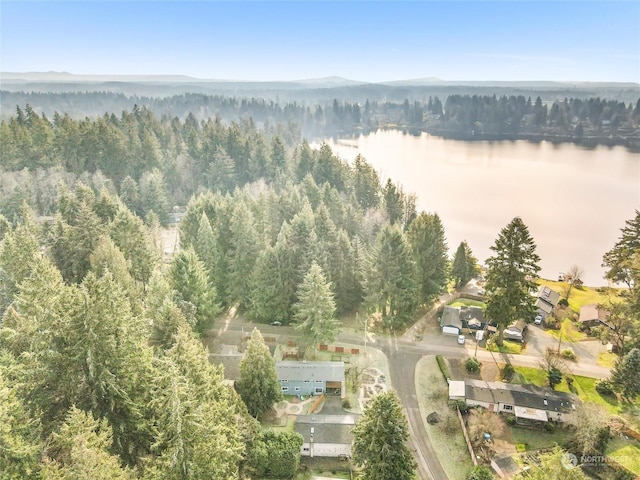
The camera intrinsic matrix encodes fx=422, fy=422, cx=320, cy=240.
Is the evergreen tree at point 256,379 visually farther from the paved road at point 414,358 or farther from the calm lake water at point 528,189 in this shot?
the calm lake water at point 528,189

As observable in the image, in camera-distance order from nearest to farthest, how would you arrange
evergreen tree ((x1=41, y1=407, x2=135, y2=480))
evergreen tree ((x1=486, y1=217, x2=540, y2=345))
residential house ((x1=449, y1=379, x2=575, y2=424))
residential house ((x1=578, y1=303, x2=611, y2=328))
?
evergreen tree ((x1=41, y1=407, x2=135, y2=480)) → residential house ((x1=449, y1=379, x2=575, y2=424)) → evergreen tree ((x1=486, y1=217, x2=540, y2=345)) → residential house ((x1=578, y1=303, x2=611, y2=328))

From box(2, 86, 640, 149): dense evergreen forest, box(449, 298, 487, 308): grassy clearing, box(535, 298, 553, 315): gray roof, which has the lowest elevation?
box(449, 298, 487, 308): grassy clearing

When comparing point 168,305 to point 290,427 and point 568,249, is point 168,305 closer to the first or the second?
point 290,427

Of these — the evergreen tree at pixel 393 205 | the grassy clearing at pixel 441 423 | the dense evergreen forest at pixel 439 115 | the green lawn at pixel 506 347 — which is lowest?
the grassy clearing at pixel 441 423

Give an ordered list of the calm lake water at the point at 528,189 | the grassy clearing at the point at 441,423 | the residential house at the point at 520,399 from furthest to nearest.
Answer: the calm lake water at the point at 528,189 < the residential house at the point at 520,399 < the grassy clearing at the point at 441,423

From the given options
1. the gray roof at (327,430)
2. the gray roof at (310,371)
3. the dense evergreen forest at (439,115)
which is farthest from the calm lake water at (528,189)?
the gray roof at (327,430)

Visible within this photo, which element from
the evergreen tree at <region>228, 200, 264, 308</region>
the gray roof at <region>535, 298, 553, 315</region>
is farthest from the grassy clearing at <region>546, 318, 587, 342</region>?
the evergreen tree at <region>228, 200, 264, 308</region>

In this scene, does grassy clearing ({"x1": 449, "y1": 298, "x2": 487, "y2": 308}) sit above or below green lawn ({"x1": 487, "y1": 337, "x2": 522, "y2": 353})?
above

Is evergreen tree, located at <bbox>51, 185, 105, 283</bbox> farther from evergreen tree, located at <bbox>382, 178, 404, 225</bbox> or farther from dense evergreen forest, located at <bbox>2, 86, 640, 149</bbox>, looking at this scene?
dense evergreen forest, located at <bbox>2, 86, 640, 149</bbox>

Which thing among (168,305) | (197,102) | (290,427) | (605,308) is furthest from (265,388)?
(197,102)
